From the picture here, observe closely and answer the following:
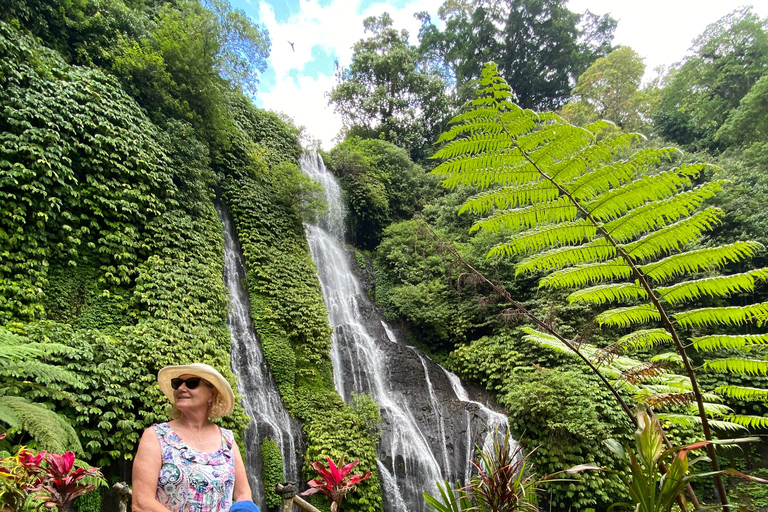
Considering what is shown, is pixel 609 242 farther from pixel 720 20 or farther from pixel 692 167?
pixel 720 20

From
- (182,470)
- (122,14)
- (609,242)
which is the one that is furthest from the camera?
(122,14)

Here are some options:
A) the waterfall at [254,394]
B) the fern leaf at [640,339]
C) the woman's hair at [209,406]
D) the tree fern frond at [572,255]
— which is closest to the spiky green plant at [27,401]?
the woman's hair at [209,406]

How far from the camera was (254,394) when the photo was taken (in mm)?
7035

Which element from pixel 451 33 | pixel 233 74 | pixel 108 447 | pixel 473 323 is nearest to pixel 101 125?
pixel 108 447

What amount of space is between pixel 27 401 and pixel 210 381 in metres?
3.23

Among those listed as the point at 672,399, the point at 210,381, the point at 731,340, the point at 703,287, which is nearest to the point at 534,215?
the point at 703,287

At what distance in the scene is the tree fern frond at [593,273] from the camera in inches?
78.4

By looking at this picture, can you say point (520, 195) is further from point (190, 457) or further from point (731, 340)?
point (190, 457)

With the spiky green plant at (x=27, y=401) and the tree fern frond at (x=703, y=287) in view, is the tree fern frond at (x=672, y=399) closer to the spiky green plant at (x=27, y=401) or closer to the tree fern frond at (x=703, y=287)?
the tree fern frond at (x=703, y=287)

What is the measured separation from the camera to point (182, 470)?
68.7 inches

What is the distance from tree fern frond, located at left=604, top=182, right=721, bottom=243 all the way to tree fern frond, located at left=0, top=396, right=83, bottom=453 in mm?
Answer: 4853

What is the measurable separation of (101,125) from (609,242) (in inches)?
328

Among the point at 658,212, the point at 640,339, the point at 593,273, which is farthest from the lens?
the point at 640,339

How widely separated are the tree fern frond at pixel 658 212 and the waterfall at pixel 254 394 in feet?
20.6
